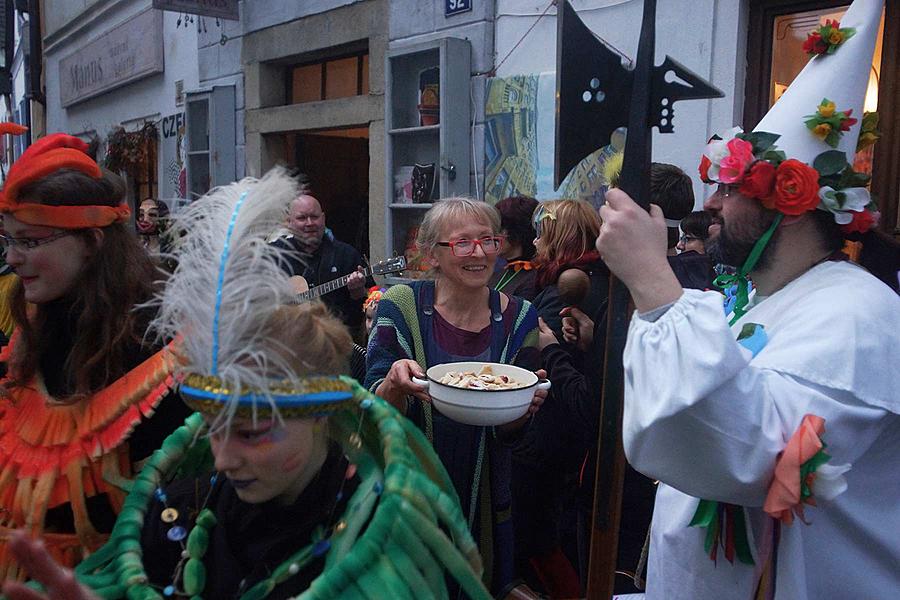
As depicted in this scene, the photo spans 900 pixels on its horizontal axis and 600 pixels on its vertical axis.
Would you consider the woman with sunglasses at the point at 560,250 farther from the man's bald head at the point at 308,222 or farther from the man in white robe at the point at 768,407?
the man's bald head at the point at 308,222

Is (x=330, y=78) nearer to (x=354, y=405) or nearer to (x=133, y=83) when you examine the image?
(x=133, y=83)

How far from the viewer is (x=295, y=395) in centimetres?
137

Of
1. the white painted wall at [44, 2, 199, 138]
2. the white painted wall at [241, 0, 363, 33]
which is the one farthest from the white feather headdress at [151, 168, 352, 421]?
the white painted wall at [44, 2, 199, 138]

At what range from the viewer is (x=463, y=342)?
2748mm

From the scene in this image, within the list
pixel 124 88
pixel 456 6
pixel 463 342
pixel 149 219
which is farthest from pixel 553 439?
pixel 124 88

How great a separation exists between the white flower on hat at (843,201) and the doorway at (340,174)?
7.60 metres

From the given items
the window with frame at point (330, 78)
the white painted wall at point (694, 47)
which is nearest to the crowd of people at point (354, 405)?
the white painted wall at point (694, 47)

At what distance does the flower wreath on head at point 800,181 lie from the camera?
1.83 m

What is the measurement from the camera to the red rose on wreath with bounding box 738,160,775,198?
1863 mm

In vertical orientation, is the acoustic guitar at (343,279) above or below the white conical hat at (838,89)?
below

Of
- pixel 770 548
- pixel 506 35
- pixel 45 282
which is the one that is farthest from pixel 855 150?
pixel 506 35

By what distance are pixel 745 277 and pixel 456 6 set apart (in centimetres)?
512

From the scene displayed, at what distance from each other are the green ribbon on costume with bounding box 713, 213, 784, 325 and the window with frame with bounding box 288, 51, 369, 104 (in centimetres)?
643

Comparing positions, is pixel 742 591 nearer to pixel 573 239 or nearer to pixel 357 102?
pixel 573 239
